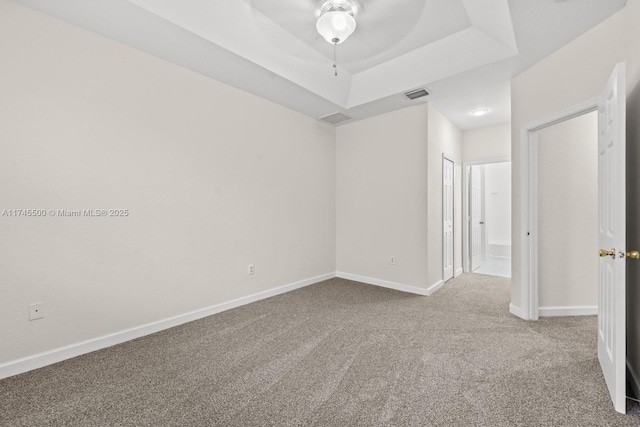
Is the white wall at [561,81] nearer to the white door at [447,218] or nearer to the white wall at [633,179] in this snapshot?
the white wall at [633,179]

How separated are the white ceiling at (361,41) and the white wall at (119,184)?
0.87ft

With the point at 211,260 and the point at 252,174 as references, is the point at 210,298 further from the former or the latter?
the point at 252,174

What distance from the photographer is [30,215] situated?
2111 mm

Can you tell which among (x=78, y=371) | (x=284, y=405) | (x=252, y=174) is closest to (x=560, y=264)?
(x=284, y=405)

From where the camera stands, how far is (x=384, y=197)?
4.36 meters

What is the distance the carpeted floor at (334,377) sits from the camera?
161cm

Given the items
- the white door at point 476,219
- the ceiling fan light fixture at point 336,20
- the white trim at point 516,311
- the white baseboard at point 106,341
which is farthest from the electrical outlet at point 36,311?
the white door at point 476,219

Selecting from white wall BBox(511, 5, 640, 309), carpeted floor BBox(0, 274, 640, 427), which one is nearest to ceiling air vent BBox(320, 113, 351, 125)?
white wall BBox(511, 5, 640, 309)

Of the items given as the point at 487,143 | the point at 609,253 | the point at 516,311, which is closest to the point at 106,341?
the point at 609,253

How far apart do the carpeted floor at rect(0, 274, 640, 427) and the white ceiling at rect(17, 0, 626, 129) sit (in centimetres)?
268

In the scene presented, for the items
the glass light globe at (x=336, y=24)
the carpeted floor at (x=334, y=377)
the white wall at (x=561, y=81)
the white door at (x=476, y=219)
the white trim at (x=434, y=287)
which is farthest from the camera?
the white door at (x=476, y=219)

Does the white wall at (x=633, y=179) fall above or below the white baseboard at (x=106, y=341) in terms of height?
above

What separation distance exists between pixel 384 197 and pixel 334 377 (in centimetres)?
290

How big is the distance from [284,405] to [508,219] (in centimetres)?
744
